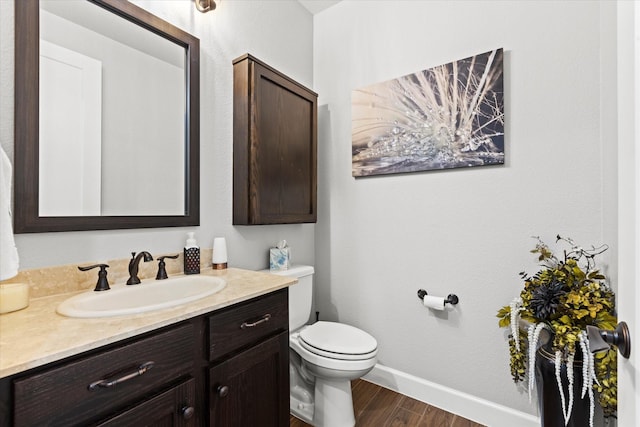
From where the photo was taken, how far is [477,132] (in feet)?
5.44

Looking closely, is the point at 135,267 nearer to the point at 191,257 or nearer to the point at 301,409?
the point at 191,257

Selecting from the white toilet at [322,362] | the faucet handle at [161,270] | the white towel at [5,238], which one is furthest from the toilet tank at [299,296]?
the white towel at [5,238]

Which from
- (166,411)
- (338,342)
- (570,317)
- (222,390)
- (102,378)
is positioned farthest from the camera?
(338,342)

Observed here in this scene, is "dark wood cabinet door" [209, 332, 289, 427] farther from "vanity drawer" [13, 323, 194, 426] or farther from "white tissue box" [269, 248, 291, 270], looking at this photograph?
"white tissue box" [269, 248, 291, 270]

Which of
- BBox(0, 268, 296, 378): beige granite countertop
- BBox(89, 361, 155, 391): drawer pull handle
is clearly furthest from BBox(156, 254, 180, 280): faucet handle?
BBox(89, 361, 155, 391): drawer pull handle

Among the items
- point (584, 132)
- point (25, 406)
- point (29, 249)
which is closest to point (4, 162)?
point (29, 249)

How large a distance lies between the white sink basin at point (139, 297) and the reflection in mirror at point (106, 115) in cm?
32

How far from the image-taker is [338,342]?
1678 millimetres

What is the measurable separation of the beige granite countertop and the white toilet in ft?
2.21

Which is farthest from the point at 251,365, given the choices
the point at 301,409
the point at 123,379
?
the point at 301,409

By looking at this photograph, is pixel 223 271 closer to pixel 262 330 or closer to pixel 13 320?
pixel 262 330

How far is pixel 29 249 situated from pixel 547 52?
2.32 meters

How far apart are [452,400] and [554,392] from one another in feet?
2.14

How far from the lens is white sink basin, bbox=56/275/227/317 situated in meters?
0.88
